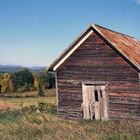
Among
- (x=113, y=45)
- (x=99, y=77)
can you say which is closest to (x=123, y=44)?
(x=113, y=45)

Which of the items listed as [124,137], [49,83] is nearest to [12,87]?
[49,83]

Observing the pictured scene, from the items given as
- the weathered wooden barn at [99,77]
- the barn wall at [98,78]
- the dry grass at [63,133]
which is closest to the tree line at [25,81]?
the barn wall at [98,78]

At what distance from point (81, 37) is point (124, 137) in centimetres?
797

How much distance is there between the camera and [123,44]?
16.8 metres

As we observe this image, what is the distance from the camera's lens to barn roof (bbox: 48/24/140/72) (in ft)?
50.9

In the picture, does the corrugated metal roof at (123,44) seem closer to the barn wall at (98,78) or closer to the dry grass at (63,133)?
the barn wall at (98,78)

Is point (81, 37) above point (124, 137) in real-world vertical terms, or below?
above

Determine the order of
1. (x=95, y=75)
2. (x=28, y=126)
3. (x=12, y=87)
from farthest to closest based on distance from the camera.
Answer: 1. (x=12, y=87)
2. (x=95, y=75)
3. (x=28, y=126)

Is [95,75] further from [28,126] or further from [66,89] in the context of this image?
[28,126]

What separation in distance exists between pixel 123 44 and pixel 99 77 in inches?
85.6

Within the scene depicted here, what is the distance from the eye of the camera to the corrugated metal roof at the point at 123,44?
1553 centimetres

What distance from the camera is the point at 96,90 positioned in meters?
16.8

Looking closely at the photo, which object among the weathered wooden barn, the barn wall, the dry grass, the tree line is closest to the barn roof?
the weathered wooden barn

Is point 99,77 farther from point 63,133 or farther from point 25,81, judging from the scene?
point 25,81
